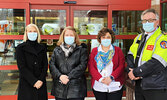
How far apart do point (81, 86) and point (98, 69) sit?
0.38 m

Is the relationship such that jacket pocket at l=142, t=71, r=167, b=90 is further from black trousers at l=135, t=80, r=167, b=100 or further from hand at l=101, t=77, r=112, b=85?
hand at l=101, t=77, r=112, b=85

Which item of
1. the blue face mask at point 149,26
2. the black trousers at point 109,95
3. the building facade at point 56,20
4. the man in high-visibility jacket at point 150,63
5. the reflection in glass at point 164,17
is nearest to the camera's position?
the man in high-visibility jacket at point 150,63

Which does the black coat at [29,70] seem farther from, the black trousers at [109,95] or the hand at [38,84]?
the black trousers at [109,95]

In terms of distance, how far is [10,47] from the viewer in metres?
4.32

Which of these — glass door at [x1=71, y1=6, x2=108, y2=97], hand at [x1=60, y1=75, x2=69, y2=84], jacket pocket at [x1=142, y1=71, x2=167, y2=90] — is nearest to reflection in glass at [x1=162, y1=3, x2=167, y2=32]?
glass door at [x1=71, y1=6, x2=108, y2=97]

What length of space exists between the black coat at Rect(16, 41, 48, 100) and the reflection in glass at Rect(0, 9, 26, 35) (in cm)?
160

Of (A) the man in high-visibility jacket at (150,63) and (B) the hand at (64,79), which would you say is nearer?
(A) the man in high-visibility jacket at (150,63)

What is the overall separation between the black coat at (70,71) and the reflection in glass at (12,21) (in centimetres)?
182

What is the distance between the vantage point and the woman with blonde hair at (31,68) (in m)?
2.73

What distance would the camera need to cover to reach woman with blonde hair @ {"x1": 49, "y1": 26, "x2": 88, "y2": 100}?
2.75 m

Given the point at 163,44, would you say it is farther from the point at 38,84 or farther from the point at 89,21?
the point at 89,21

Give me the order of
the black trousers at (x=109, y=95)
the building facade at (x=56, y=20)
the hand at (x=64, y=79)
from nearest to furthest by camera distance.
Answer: the hand at (x=64, y=79), the black trousers at (x=109, y=95), the building facade at (x=56, y=20)

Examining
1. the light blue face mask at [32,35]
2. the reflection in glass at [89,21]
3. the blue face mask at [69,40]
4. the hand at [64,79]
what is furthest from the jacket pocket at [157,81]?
the reflection in glass at [89,21]

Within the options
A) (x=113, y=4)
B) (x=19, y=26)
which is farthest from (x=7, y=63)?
(x=113, y=4)
